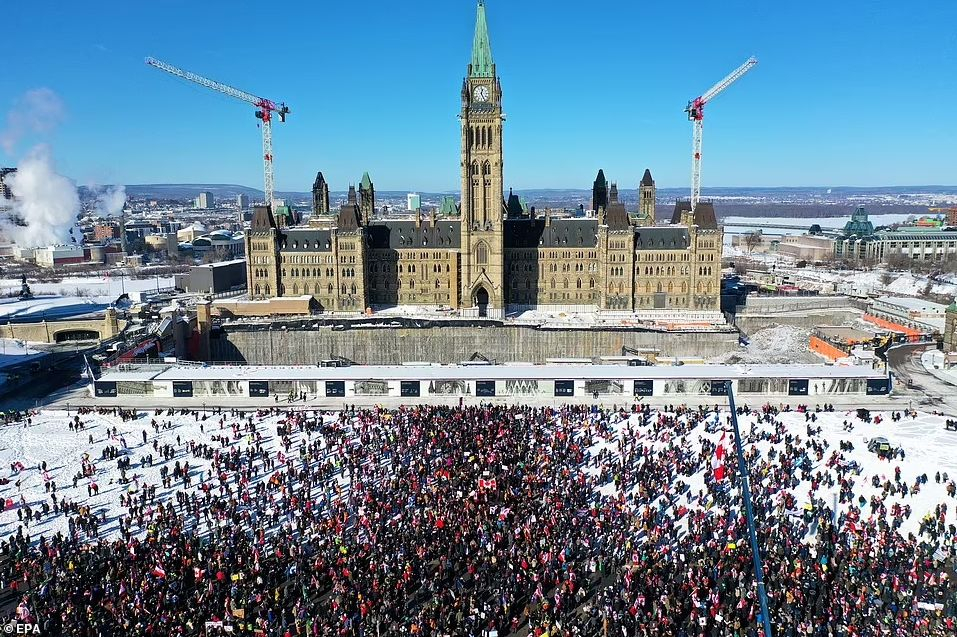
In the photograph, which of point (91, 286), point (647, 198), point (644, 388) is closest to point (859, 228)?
point (647, 198)

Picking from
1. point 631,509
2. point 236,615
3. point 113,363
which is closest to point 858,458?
point 631,509

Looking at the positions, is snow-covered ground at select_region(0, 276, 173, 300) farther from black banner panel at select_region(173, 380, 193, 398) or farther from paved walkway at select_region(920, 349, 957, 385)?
paved walkway at select_region(920, 349, 957, 385)

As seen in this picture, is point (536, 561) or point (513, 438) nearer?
point (536, 561)

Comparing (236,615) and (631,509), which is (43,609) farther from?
(631,509)

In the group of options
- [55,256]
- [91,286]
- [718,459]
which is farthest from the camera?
[55,256]

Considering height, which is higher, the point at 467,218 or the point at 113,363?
the point at 467,218

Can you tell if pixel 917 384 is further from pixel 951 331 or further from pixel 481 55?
pixel 481 55

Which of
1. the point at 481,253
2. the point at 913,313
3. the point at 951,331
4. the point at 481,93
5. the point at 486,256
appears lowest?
the point at 913,313
